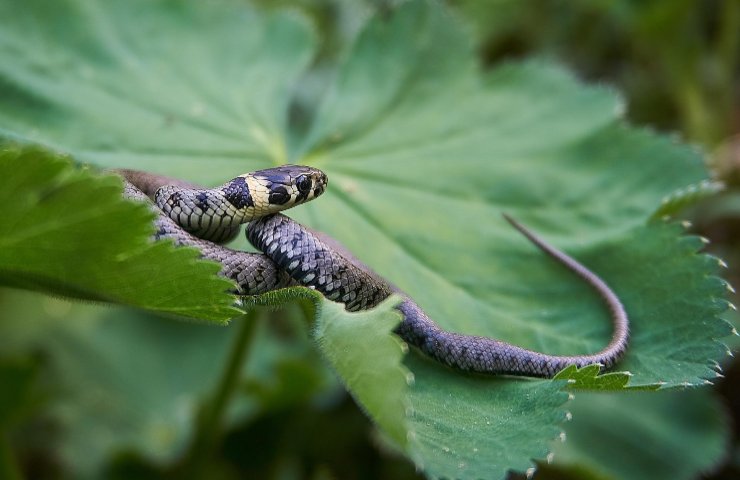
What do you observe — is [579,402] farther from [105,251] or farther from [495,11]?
[495,11]

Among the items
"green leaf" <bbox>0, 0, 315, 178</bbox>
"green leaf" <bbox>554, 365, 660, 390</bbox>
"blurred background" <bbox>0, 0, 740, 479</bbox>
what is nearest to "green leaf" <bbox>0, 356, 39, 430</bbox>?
"blurred background" <bbox>0, 0, 740, 479</bbox>

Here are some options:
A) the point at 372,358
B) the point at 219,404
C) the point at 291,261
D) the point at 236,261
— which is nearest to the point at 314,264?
the point at 291,261

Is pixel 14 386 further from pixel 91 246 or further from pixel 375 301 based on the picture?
pixel 375 301

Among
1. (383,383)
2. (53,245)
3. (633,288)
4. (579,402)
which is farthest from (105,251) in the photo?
(579,402)

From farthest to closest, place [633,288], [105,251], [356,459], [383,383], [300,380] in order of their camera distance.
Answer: [356,459], [300,380], [633,288], [105,251], [383,383]

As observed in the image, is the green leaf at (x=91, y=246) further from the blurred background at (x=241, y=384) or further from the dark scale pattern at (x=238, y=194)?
the blurred background at (x=241, y=384)

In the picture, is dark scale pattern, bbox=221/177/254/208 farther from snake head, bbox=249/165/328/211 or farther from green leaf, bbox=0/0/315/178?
green leaf, bbox=0/0/315/178
